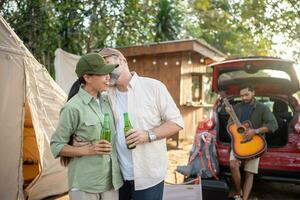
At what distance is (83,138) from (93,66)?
47cm

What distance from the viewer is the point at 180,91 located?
11.6 metres

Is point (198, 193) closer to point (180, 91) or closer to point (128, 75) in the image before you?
point (128, 75)

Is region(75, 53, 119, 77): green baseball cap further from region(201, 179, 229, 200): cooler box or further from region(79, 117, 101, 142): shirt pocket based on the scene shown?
region(201, 179, 229, 200): cooler box

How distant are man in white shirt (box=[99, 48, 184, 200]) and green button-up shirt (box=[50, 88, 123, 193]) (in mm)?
188

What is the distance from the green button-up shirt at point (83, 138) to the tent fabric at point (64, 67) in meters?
6.22

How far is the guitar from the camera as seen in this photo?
5082mm

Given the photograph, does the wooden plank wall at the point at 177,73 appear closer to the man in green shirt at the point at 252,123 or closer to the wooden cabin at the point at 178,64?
the wooden cabin at the point at 178,64

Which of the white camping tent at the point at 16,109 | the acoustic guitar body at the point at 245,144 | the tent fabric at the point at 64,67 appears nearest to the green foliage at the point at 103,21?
the tent fabric at the point at 64,67

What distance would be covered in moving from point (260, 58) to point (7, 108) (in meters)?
3.79

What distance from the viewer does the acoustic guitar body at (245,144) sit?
5074mm

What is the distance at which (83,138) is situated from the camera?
2326mm

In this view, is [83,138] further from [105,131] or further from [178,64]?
[178,64]

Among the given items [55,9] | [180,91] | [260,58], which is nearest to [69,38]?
[55,9]

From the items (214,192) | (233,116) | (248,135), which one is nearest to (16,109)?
(214,192)
